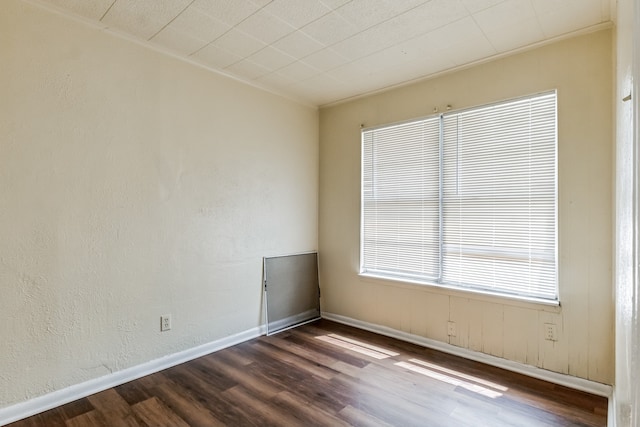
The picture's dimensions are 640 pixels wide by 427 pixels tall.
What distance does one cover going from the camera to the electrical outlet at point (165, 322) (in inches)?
105

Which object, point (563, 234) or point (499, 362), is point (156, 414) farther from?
point (563, 234)

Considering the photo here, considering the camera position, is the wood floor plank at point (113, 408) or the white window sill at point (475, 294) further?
the white window sill at point (475, 294)

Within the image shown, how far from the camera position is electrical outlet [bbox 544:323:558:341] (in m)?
2.49

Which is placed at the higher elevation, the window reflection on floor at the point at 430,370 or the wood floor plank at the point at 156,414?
the wood floor plank at the point at 156,414

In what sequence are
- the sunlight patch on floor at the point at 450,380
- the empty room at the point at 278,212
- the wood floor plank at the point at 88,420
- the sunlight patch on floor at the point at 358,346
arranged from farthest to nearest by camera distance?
the sunlight patch on floor at the point at 358,346 → the sunlight patch on floor at the point at 450,380 → the empty room at the point at 278,212 → the wood floor plank at the point at 88,420

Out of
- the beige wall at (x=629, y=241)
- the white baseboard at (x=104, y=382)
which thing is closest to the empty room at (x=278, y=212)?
the white baseboard at (x=104, y=382)

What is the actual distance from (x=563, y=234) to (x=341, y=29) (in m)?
2.21

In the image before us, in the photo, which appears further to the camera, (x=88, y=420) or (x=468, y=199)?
(x=468, y=199)

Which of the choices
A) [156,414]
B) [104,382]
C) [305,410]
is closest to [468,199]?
[305,410]

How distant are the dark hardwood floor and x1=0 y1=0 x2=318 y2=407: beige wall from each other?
1.01ft

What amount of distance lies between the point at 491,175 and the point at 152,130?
9.16 ft

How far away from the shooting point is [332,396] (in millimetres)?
2273

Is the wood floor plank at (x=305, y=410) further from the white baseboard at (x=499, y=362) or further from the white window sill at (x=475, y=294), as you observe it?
the white window sill at (x=475, y=294)

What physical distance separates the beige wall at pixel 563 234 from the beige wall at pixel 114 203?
5.11 feet
